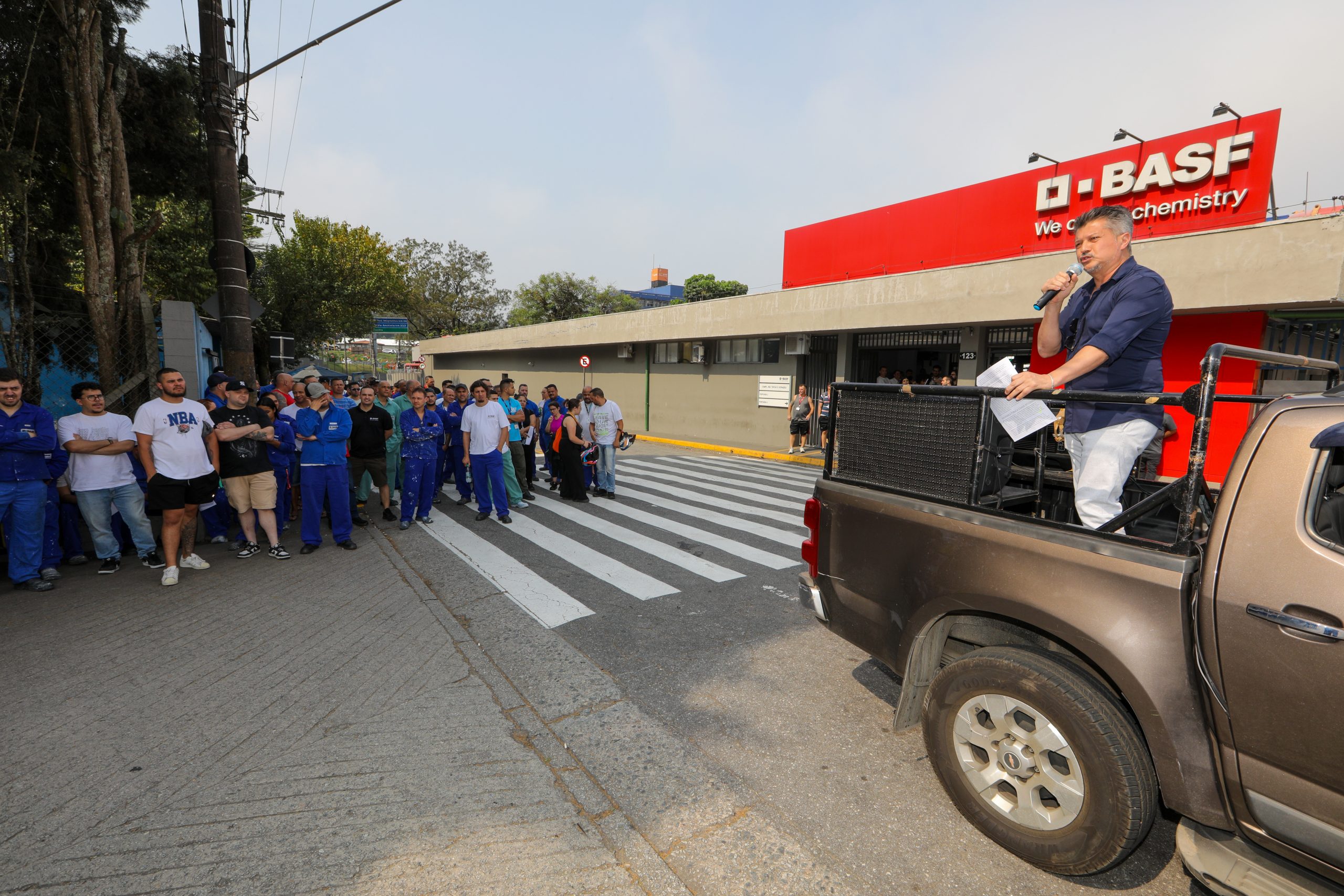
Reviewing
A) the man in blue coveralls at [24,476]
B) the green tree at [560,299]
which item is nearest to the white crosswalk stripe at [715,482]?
the man in blue coveralls at [24,476]

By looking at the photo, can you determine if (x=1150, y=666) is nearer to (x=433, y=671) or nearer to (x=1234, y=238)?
(x=433, y=671)

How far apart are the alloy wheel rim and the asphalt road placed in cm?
22

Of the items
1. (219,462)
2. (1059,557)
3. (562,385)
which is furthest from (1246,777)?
(562,385)

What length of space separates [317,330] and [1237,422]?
37669 millimetres

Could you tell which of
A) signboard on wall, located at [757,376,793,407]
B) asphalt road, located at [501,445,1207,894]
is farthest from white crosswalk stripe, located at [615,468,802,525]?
signboard on wall, located at [757,376,793,407]

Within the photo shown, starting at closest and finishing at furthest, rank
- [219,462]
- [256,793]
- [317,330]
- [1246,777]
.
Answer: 1. [1246,777]
2. [256,793]
3. [219,462]
4. [317,330]

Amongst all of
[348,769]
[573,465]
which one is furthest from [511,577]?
[573,465]

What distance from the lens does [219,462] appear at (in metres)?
6.15

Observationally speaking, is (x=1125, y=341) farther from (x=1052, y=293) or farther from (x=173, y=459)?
(x=173, y=459)

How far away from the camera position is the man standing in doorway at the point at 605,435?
9414 millimetres

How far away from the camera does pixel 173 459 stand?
5.66m

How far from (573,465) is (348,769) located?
6433mm

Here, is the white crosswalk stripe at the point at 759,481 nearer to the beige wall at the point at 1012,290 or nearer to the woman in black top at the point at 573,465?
the woman in black top at the point at 573,465

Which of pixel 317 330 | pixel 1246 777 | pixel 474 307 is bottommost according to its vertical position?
pixel 1246 777
